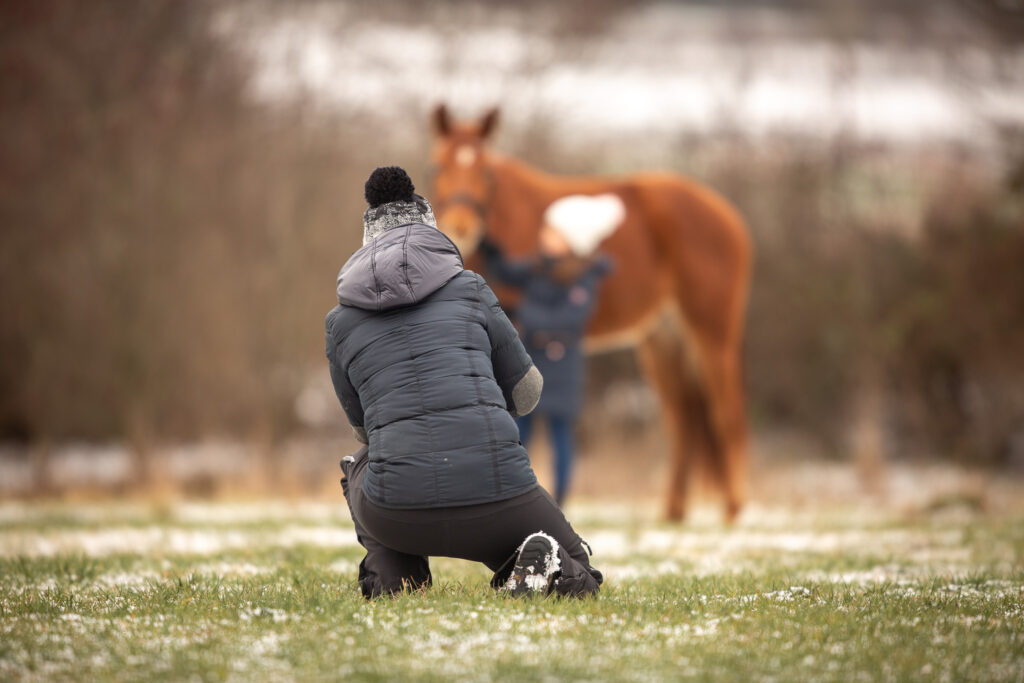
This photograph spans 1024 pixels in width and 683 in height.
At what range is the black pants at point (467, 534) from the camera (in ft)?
13.2

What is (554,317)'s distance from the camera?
815cm

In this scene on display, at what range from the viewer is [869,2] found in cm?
1518

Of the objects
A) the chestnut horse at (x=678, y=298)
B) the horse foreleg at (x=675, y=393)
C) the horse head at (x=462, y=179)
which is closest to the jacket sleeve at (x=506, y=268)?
the horse head at (x=462, y=179)

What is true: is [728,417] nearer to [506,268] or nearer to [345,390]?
[506,268]

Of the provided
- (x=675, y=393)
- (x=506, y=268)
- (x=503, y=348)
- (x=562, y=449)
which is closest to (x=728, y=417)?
(x=675, y=393)

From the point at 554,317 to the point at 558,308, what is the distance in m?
0.07

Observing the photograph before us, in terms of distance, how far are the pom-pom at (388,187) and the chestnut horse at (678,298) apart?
4380 mm

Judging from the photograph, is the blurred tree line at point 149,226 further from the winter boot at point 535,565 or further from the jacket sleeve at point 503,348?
the winter boot at point 535,565

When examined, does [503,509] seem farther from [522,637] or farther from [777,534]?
[777,534]

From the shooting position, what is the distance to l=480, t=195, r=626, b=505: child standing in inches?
317

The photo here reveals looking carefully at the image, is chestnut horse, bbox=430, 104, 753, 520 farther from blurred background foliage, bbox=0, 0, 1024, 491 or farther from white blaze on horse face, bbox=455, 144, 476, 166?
blurred background foliage, bbox=0, 0, 1024, 491

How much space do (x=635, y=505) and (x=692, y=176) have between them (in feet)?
19.7

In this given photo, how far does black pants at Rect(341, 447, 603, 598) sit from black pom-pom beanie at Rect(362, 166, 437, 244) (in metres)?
0.88

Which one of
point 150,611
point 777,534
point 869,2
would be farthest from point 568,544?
Answer: point 869,2
